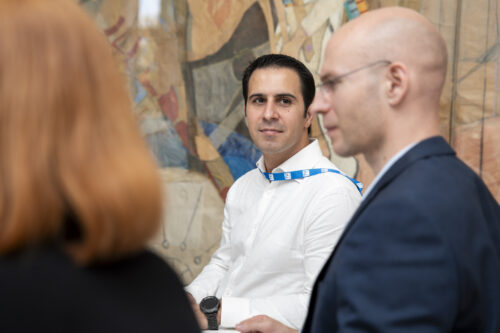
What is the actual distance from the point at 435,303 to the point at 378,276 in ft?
0.44

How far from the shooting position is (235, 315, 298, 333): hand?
82.2 inches

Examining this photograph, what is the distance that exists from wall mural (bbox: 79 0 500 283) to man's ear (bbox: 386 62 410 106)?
1.84 meters

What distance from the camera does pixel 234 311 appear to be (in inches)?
91.5

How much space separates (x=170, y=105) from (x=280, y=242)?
2.34 m

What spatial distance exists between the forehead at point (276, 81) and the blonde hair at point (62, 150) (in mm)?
2039

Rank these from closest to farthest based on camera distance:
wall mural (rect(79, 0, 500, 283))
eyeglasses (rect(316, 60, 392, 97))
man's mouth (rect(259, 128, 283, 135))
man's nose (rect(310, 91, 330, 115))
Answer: eyeglasses (rect(316, 60, 392, 97)) < man's nose (rect(310, 91, 330, 115)) < man's mouth (rect(259, 128, 283, 135)) < wall mural (rect(79, 0, 500, 283))

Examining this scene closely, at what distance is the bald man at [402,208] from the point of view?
1.15 meters

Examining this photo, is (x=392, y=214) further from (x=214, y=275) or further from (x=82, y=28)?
(x=214, y=275)

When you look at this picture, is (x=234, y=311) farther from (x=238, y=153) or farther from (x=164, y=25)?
(x=164, y=25)

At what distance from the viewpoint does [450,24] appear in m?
2.93

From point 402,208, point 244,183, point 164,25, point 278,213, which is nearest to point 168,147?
point 164,25

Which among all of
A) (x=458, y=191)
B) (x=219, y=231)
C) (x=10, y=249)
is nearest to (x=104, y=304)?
(x=10, y=249)

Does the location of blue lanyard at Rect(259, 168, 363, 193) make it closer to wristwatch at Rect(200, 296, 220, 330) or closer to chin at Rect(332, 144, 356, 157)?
wristwatch at Rect(200, 296, 220, 330)

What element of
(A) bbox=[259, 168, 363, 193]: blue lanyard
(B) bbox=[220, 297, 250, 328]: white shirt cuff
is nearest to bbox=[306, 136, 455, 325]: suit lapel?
(B) bbox=[220, 297, 250, 328]: white shirt cuff
